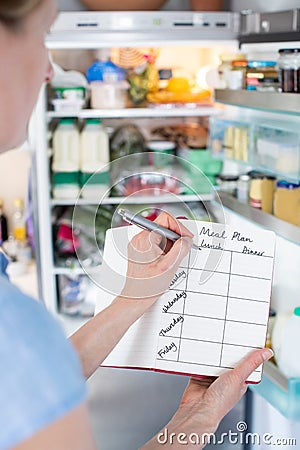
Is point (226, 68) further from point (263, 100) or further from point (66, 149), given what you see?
point (66, 149)

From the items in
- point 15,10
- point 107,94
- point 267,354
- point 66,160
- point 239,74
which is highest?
point 15,10

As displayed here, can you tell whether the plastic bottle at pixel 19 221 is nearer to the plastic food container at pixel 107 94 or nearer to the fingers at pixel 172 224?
the plastic food container at pixel 107 94

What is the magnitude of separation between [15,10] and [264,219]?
1029 millimetres

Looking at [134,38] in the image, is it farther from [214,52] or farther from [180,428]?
[180,428]

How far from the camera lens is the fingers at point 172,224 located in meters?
0.80

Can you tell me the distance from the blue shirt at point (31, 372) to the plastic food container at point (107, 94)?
82.6 inches

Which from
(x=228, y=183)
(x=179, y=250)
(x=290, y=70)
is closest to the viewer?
(x=179, y=250)

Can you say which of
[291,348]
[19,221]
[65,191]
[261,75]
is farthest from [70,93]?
[291,348]

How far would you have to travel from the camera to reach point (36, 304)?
0.48m

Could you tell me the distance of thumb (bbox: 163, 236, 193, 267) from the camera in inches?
30.9

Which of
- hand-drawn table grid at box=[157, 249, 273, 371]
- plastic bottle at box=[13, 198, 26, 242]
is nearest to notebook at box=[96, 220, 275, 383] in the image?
hand-drawn table grid at box=[157, 249, 273, 371]

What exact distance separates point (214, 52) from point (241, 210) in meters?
1.26

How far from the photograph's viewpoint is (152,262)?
81 cm

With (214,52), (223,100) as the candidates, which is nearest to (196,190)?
(223,100)
